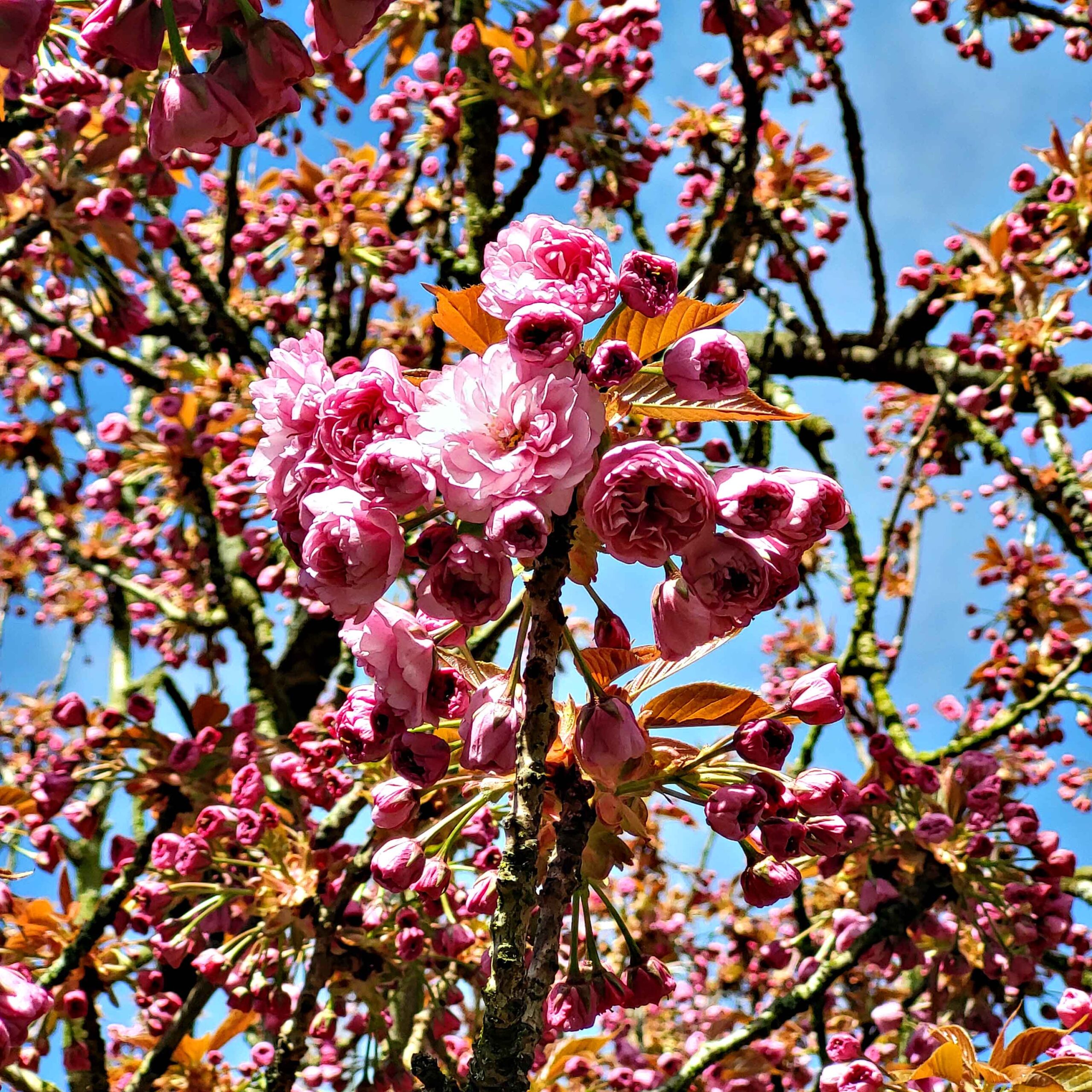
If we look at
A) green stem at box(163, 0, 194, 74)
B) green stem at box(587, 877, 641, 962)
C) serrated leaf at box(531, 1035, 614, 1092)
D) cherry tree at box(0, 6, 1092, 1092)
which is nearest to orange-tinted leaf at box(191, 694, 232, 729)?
cherry tree at box(0, 6, 1092, 1092)

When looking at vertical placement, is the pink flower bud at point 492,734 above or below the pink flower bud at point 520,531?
below

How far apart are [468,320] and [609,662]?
0.48m

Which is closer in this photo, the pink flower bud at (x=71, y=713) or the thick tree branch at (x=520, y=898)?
the thick tree branch at (x=520, y=898)

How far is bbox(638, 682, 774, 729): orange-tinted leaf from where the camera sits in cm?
136

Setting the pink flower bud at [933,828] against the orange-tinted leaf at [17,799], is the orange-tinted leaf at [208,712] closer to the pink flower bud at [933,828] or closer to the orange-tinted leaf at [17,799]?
the orange-tinted leaf at [17,799]

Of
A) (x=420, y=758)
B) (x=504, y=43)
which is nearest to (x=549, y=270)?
(x=420, y=758)

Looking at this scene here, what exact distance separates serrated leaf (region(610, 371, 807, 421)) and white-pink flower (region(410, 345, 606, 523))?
0.48 ft

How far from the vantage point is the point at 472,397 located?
108cm

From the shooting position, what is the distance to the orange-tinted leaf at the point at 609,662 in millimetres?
1303

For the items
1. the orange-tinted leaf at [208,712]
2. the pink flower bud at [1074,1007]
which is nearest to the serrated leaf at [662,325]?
the pink flower bud at [1074,1007]

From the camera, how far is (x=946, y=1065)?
58.3 inches

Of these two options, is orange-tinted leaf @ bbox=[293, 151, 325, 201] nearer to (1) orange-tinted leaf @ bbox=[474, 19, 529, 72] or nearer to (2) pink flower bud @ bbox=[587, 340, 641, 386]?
(1) orange-tinted leaf @ bbox=[474, 19, 529, 72]

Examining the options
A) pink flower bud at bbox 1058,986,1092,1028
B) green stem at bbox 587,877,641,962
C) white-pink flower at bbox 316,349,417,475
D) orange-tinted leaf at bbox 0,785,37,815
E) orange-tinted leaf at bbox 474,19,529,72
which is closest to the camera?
white-pink flower at bbox 316,349,417,475

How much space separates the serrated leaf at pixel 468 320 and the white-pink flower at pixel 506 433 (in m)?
0.14
